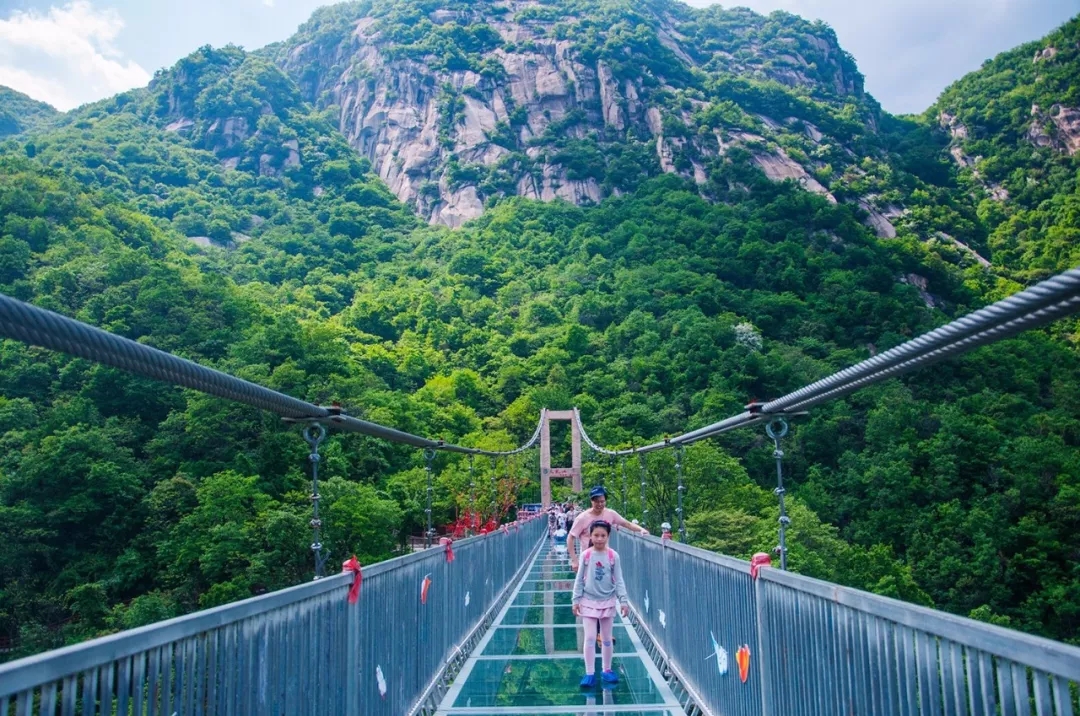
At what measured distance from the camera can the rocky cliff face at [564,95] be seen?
78562 millimetres

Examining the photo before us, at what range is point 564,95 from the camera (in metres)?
89.6

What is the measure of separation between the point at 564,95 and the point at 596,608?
90.1m

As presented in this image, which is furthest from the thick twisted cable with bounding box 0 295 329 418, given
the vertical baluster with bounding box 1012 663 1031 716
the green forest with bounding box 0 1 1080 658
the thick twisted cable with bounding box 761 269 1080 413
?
the green forest with bounding box 0 1 1080 658

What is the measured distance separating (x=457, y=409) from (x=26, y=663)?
46597mm

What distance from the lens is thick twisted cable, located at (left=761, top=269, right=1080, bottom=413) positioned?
993 millimetres

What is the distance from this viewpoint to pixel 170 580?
24688mm

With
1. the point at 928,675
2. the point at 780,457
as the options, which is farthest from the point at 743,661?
the point at 928,675

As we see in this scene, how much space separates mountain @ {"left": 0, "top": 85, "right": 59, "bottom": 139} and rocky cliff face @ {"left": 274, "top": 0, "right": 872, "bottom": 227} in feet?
93.3

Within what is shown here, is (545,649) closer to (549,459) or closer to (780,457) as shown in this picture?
(780,457)

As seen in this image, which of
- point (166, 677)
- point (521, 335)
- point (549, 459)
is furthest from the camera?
point (521, 335)

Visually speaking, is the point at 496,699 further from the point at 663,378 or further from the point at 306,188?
the point at 306,188

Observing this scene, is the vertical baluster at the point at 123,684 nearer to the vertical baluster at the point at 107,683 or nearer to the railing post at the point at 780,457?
the vertical baluster at the point at 107,683

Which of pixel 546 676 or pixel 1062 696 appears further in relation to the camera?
pixel 546 676

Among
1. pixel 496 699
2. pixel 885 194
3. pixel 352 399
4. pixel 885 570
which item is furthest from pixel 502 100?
pixel 496 699
